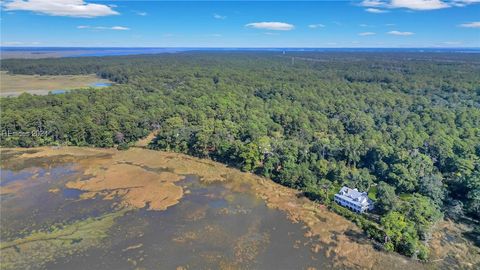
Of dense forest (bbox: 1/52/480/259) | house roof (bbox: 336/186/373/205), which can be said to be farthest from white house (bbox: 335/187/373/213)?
dense forest (bbox: 1/52/480/259)

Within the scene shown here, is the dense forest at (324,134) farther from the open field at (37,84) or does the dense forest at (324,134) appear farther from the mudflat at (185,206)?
the open field at (37,84)

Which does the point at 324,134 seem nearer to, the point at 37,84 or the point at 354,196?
the point at 354,196

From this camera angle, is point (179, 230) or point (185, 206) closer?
point (179, 230)

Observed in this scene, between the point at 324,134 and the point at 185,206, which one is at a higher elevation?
the point at 324,134

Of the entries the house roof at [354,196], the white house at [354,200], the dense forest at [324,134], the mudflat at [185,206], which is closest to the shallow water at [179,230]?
the mudflat at [185,206]

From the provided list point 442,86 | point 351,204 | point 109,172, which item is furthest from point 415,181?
point 442,86

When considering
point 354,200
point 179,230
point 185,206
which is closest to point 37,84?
point 185,206
